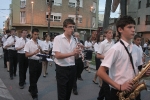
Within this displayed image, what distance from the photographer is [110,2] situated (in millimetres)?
11516

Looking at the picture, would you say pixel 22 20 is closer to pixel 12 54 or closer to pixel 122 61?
pixel 12 54

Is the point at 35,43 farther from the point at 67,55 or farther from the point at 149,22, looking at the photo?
the point at 149,22

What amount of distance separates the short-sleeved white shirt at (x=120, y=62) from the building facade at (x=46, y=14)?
3542 cm

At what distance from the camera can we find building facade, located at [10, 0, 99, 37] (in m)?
37.2

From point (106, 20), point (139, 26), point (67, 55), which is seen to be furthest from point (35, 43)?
point (139, 26)

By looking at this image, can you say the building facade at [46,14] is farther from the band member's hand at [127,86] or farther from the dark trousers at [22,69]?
the band member's hand at [127,86]

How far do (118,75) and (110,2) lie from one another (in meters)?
9.32

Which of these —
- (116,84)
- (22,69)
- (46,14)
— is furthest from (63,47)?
(46,14)

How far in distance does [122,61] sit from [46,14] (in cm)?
3646

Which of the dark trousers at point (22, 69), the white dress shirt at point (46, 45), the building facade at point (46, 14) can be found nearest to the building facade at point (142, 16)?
the building facade at point (46, 14)

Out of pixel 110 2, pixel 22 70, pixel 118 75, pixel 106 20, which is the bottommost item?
pixel 22 70

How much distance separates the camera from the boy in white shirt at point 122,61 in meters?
2.70

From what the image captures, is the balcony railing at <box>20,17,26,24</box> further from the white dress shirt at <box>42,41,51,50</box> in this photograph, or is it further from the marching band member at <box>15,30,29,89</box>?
the marching band member at <box>15,30,29,89</box>

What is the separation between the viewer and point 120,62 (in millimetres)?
2740
